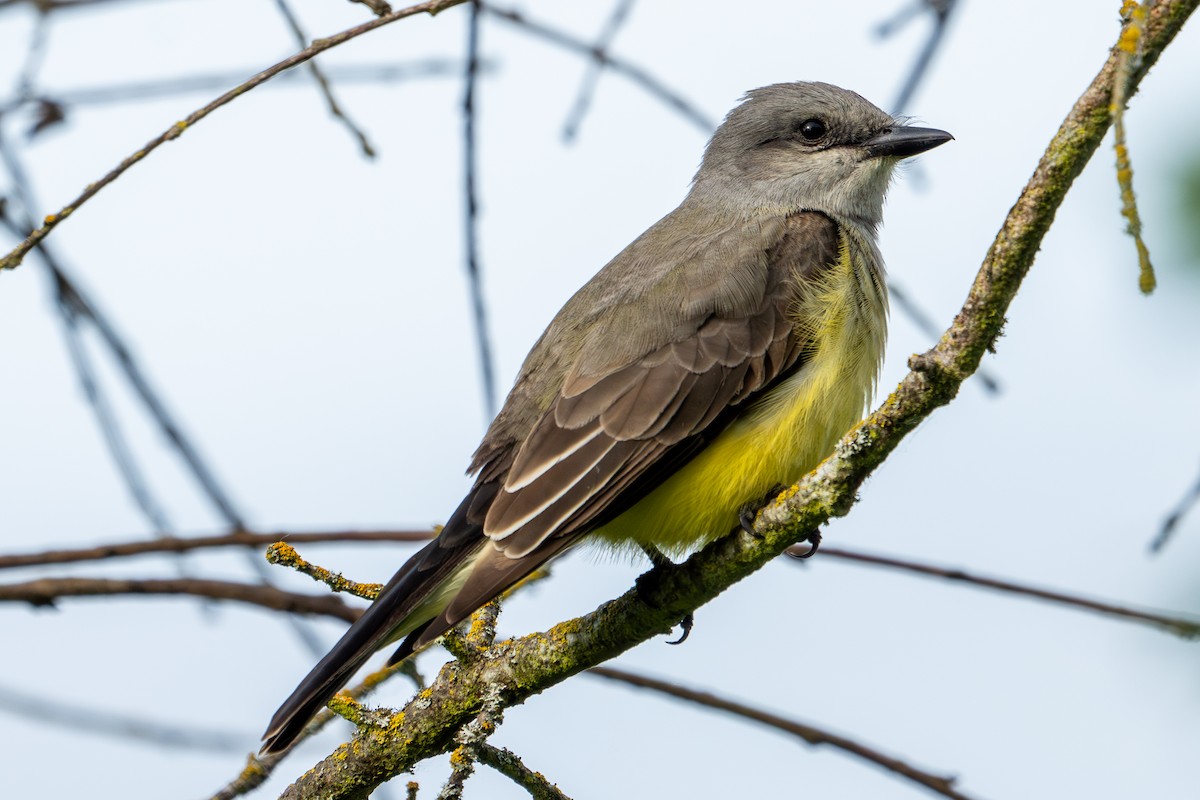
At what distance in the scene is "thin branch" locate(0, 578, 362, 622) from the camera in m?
3.97

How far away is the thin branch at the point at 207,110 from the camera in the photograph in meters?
3.07

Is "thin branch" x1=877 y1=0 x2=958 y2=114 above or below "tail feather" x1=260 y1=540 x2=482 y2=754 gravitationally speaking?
above

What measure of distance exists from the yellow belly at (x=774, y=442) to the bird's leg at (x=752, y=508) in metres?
0.02

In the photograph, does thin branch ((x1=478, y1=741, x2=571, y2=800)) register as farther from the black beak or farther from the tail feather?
the black beak

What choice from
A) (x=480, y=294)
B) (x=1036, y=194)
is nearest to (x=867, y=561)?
(x=480, y=294)

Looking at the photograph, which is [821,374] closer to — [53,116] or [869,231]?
[869,231]

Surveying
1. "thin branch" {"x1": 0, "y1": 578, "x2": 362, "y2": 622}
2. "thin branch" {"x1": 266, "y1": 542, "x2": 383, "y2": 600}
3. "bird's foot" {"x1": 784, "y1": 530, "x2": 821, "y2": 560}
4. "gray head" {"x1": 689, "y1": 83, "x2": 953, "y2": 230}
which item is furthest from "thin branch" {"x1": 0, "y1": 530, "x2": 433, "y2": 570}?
"gray head" {"x1": 689, "y1": 83, "x2": 953, "y2": 230}

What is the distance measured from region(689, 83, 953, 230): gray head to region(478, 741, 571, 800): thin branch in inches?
124

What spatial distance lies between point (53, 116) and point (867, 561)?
3.13 m

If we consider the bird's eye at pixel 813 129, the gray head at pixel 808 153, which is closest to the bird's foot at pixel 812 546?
the gray head at pixel 808 153

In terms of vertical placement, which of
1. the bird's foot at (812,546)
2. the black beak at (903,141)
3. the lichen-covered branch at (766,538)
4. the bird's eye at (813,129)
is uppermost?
the bird's eye at (813,129)

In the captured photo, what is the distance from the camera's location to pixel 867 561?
438 cm

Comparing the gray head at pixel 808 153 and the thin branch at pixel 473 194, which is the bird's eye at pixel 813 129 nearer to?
the gray head at pixel 808 153

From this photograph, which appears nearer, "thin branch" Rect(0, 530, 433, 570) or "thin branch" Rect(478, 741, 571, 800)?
"thin branch" Rect(478, 741, 571, 800)
